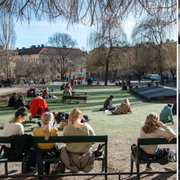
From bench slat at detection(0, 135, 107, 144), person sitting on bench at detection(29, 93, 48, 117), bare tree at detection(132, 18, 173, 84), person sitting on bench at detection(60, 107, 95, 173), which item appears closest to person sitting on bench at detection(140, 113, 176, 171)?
bench slat at detection(0, 135, 107, 144)

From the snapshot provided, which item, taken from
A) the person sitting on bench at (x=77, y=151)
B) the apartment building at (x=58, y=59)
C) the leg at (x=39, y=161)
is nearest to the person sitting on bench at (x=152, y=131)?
the person sitting on bench at (x=77, y=151)

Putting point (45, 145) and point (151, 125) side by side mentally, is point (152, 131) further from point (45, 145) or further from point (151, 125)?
point (45, 145)

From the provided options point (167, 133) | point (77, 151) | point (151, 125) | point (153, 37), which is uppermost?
point (153, 37)

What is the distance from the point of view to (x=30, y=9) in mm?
4215

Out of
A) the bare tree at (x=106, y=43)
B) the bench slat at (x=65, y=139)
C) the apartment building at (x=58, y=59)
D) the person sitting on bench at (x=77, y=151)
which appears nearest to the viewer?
the bench slat at (x=65, y=139)

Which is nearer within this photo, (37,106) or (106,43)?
(37,106)

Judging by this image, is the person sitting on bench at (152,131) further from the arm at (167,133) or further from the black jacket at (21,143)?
the black jacket at (21,143)

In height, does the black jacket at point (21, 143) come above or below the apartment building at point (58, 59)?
below

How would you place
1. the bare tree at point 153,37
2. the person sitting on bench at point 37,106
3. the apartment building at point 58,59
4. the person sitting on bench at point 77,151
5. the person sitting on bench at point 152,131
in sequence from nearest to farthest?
the person sitting on bench at point 77,151 < the person sitting on bench at point 152,131 < the person sitting on bench at point 37,106 < the bare tree at point 153,37 < the apartment building at point 58,59

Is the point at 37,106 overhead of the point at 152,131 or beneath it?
beneath

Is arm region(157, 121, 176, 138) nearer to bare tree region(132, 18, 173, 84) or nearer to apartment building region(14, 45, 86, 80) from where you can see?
bare tree region(132, 18, 173, 84)

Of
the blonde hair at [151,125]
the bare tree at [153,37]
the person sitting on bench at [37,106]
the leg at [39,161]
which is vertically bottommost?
the leg at [39,161]

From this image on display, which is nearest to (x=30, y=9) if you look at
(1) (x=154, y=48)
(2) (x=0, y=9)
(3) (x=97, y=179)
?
(2) (x=0, y=9)

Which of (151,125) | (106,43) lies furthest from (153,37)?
(151,125)
